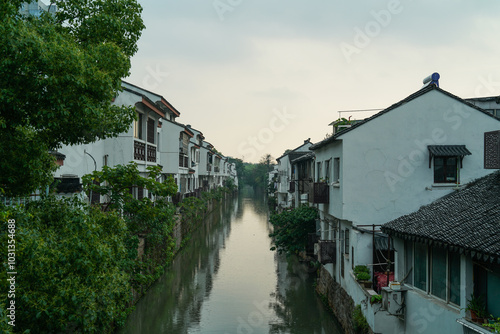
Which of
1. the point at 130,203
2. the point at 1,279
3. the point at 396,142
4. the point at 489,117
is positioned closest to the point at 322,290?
the point at 396,142

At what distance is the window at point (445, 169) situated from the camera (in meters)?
15.1

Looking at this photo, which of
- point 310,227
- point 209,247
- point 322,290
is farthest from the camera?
point 209,247

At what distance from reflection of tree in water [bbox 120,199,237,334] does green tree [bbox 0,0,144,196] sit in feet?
29.3

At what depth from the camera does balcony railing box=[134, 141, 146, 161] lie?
19484mm

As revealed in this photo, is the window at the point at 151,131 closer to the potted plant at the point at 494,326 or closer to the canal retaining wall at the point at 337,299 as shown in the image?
the canal retaining wall at the point at 337,299

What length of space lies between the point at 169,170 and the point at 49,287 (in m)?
22.1

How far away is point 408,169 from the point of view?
15031 millimetres

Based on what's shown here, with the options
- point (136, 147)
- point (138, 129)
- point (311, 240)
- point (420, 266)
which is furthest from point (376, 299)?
point (138, 129)

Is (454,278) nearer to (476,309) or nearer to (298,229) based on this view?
(476,309)

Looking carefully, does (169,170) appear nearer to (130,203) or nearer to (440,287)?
(130,203)

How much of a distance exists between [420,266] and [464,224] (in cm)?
175

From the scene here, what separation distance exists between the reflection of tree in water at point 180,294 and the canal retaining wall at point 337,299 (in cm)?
507

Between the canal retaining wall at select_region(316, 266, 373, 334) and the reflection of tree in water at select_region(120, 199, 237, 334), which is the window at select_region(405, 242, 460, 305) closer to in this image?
the canal retaining wall at select_region(316, 266, 373, 334)

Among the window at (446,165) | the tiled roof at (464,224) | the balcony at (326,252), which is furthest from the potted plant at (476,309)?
the balcony at (326,252)
